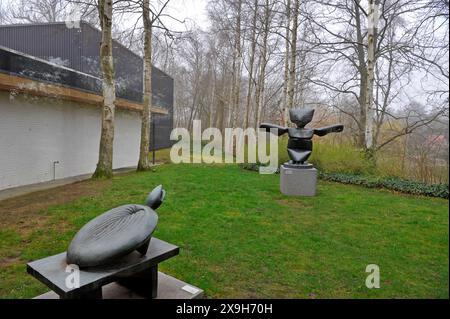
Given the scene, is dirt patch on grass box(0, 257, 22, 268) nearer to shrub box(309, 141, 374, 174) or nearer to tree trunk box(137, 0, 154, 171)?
tree trunk box(137, 0, 154, 171)

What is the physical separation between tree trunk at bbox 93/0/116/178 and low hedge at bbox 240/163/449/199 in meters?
5.98

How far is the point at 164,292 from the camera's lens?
2422mm

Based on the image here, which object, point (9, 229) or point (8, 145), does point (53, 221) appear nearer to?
point (9, 229)

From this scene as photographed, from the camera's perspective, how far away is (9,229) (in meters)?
4.01

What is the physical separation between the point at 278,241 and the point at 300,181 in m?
2.76

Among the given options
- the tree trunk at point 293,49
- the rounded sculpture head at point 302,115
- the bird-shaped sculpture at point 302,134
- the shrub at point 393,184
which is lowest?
the shrub at point 393,184

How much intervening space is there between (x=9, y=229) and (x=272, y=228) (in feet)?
11.9

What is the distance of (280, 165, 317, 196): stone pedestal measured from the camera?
20.1 feet

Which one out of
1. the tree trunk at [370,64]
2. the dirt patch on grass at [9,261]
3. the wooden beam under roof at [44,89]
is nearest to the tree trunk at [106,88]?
the wooden beam under roof at [44,89]

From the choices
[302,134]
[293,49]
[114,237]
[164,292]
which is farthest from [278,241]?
[293,49]

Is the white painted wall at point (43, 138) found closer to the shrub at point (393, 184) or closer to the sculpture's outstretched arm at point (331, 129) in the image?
the sculpture's outstretched arm at point (331, 129)

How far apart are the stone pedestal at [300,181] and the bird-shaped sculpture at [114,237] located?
13.7 ft

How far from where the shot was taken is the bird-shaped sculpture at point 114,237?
199 cm
